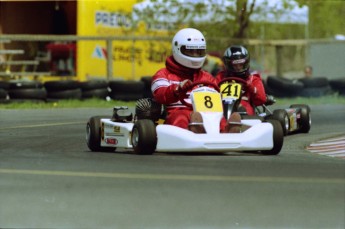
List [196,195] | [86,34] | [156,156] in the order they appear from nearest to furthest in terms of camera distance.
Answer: [196,195] → [156,156] → [86,34]

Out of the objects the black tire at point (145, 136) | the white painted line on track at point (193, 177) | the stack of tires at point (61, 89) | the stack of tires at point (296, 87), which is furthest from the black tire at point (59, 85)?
the white painted line on track at point (193, 177)

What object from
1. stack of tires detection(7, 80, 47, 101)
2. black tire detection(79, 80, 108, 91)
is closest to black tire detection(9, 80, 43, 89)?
stack of tires detection(7, 80, 47, 101)

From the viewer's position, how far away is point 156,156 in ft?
31.6

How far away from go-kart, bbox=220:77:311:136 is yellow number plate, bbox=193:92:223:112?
0.63m

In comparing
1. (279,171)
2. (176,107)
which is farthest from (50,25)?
(279,171)

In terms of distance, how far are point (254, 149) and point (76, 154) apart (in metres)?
1.82

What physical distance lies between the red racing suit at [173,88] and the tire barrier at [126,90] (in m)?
10.3

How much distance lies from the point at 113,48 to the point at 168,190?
18.1 metres

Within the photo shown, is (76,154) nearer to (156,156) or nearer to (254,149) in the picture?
(156,156)

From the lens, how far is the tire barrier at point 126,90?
830 inches

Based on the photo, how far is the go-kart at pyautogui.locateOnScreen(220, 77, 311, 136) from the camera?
11055 mm

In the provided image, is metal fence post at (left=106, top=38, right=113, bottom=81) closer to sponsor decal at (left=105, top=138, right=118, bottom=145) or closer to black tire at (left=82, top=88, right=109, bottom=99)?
black tire at (left=82, top=88, right=109, bottom=99)

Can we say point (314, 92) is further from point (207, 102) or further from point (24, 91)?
point (207, 102)

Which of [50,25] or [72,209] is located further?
[50,25]
